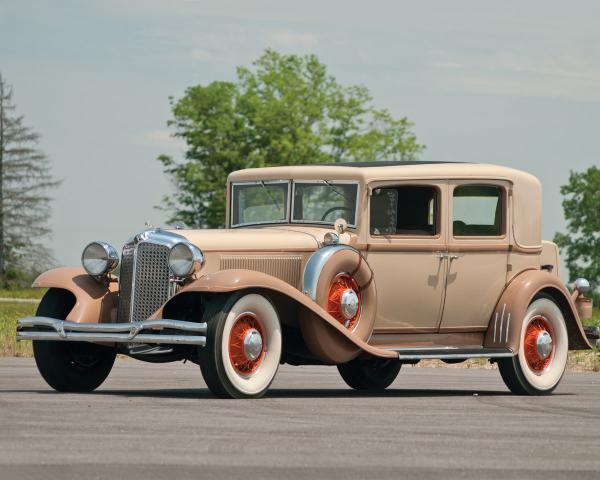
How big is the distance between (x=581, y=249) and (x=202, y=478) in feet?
287

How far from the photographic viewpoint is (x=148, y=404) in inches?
428

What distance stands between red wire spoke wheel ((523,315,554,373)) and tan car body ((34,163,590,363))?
0.35m

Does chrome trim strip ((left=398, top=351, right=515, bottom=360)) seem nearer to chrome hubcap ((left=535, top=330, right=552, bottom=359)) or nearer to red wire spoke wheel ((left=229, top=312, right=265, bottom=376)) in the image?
chrome hubcap ((left=535, top=330, right=552, bottom=359))

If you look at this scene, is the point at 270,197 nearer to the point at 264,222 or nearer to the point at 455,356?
the point at 264,222

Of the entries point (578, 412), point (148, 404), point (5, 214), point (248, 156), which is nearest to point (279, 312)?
point (148, 404)

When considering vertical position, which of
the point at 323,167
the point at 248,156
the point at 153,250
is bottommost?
the point at 153,250

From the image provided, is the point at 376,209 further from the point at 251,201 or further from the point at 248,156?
the point at 248,156

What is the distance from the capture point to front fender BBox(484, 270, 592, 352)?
538 inches

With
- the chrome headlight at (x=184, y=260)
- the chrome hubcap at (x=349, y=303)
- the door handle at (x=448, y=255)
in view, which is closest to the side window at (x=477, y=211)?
the door handle at (x=448, y=255)

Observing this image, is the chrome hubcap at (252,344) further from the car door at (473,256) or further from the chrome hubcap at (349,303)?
the car door at (473,256)

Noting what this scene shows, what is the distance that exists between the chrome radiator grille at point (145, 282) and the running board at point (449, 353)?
227 cm

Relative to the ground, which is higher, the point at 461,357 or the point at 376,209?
the point at 376,209

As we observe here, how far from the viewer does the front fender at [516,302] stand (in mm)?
13672

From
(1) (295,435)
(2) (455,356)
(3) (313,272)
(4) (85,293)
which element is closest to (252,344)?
(3) (313,272)
